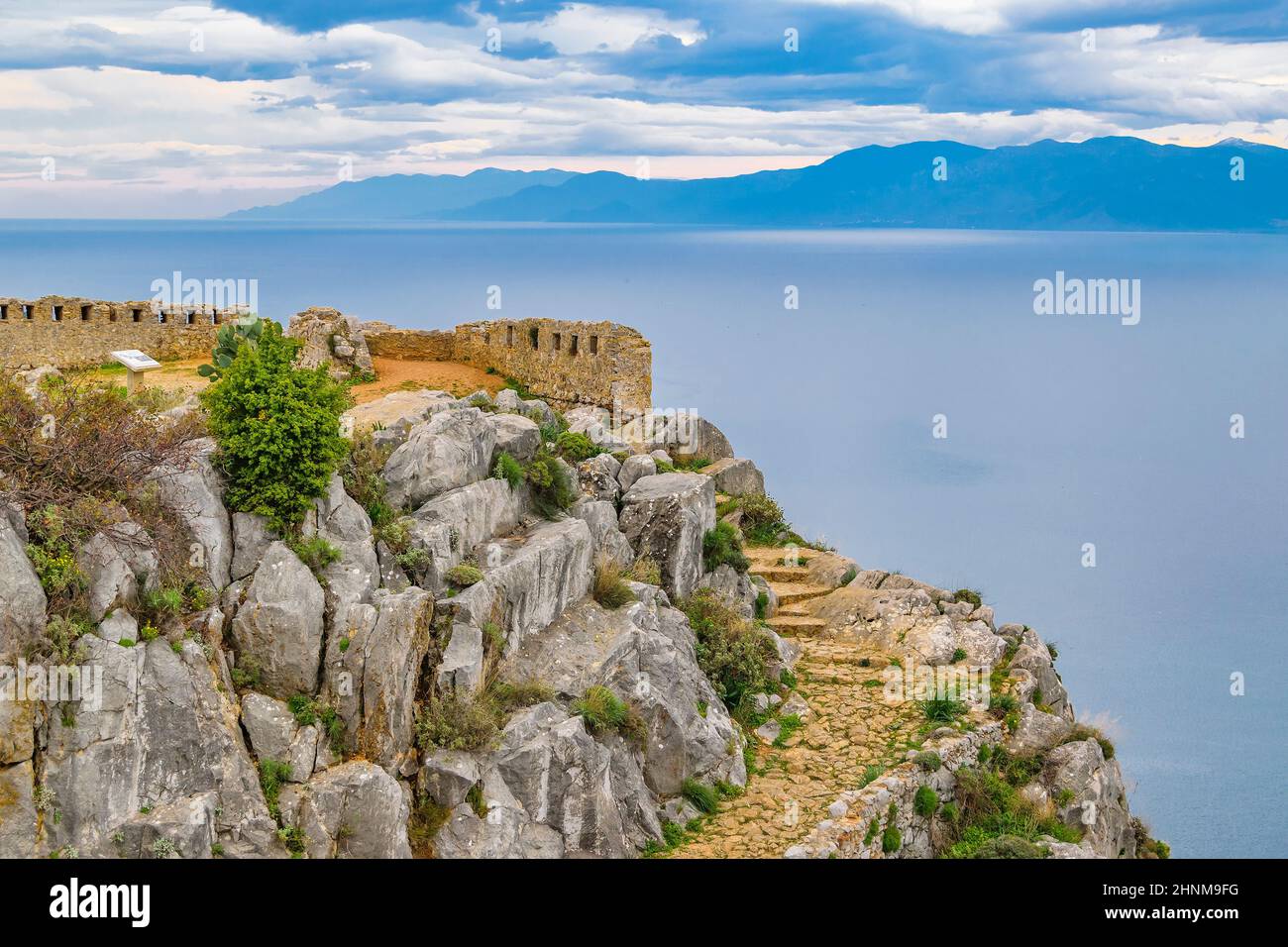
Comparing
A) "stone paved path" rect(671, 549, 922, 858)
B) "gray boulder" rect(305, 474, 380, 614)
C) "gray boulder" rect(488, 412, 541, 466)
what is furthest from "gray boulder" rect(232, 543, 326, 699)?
"stone paved path" rect(671, 549, 922, 858)

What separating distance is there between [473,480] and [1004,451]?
8312 cm

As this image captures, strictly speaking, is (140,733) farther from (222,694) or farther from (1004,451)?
Result: (1004,451)

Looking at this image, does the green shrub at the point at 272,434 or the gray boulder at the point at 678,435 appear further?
the gray boulder at the point at 678,435

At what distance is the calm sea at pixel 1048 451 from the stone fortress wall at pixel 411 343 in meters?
15.6

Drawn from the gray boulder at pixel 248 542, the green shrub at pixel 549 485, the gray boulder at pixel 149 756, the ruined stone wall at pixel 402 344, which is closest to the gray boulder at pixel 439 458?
the green shrub at pixel 549 485

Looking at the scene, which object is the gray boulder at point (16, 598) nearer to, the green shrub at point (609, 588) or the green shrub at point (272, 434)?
the green shrub at point (272, 434)

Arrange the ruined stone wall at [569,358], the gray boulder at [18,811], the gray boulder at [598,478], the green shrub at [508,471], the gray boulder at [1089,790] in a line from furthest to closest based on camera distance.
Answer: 1. the ruined stone wall at [569,358]
2. the gray boulder at [598,478]
3. the green shrub at [508,471]
4. the gray boulder at [1089,790]
5. the gray boulder at [18,811]

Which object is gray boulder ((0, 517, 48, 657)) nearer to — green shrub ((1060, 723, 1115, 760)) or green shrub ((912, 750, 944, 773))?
green shrub ((912, 750, 944, 773))

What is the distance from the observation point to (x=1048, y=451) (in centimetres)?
9919

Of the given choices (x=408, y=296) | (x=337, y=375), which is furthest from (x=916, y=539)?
(x=408, y=296)

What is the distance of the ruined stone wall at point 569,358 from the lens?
3192 centimetres

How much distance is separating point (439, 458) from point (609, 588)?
389 centimetres

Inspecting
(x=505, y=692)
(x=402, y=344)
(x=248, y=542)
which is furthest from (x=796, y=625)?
(x=402, y=344)

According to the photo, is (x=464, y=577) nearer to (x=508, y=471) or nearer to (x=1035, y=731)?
(x=508, y=471)
